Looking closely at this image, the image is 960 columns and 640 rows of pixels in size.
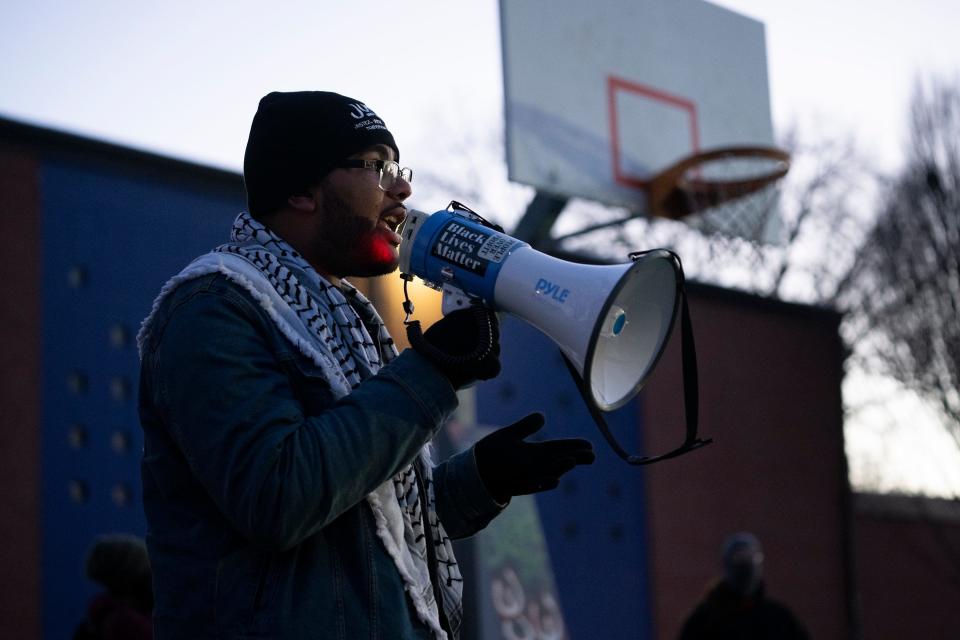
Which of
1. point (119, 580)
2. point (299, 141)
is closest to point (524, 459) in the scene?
point (299, 141)

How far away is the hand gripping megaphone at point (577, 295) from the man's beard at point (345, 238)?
0.17 feet

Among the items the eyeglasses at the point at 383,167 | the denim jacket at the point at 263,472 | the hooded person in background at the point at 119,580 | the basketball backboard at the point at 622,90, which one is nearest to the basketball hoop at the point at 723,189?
the basketball backboard at the point at 622,90

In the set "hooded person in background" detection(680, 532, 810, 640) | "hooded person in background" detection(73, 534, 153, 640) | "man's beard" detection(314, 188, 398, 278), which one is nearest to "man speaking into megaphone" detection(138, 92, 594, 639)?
"man's beard" detection(314, 188, 398, 278)

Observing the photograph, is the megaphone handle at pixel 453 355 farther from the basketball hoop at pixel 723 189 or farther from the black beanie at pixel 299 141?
the basketball hoop at pixel 723 189

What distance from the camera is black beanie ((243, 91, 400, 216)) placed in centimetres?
212

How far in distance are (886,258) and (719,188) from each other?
9909 mm

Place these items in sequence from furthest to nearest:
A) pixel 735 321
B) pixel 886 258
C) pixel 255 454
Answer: pixel 886 258 < pixel 735 321 < pixel 255 454

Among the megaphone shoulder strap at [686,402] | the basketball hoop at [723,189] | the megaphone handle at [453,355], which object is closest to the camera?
the megaphone handle at [453,355]

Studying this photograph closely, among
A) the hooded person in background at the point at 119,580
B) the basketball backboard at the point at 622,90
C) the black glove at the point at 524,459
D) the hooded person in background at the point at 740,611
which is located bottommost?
the hooded person in background at the point at 740,611

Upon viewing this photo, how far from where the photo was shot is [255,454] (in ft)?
5.49

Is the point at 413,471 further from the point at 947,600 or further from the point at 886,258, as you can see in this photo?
the point at 947,600

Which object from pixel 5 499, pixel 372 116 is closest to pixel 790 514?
pixel 5 499

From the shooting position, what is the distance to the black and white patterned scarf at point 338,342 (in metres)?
1.87

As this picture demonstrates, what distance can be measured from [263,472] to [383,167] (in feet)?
2.35
